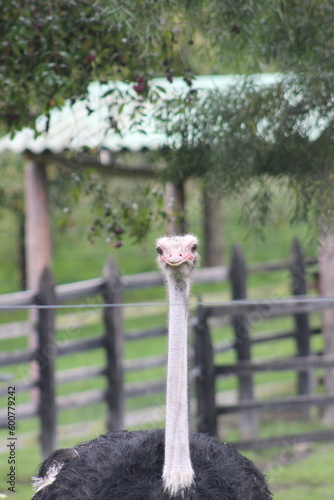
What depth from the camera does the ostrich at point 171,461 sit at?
2818mm

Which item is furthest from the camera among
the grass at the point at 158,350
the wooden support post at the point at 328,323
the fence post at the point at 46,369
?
the wooden support post at the point at 328,323

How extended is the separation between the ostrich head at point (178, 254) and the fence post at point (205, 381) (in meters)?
3.22

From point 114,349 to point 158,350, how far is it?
14.1 ft

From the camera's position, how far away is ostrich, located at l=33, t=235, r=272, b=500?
2.82 meters

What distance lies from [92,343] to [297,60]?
11.5 feet

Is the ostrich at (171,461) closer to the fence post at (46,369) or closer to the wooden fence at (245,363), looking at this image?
the wooden fence at (245,363)

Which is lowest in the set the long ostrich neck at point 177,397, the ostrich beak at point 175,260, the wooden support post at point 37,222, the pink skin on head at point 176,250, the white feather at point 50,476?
the white feather at point 50,476

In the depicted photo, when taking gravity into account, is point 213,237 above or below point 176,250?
above

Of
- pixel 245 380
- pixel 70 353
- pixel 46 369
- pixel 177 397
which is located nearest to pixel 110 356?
pixel 70 353

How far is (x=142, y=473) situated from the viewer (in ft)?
9.98

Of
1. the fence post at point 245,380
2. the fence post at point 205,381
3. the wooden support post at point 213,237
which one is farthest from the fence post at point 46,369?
the wooden support post at point 213,237

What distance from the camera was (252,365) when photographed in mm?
6332

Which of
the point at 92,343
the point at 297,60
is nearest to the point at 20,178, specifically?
the point at 92,343

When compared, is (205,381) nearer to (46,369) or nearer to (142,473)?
(46,369)
